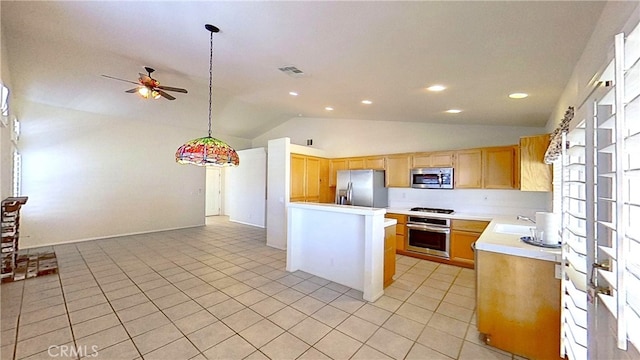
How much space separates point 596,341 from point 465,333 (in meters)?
1.27

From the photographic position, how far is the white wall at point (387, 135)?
445 cm

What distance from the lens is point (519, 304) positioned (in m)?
2.07

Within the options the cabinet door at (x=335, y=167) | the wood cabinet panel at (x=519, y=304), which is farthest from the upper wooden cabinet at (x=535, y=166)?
the cabinet door at (x=335, y=167)

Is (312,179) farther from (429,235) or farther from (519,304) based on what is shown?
(519,304)

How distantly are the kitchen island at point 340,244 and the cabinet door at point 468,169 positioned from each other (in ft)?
5.78

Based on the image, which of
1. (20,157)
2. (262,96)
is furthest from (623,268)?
(20,157)

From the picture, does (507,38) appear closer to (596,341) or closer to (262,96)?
(596,341)

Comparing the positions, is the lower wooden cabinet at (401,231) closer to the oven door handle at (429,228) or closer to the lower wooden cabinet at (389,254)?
the oven door handle at (429,228)

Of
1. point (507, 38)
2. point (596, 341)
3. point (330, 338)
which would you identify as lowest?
point (330, 338)

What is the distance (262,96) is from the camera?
14.5ft

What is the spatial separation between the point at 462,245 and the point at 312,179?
3349 mm

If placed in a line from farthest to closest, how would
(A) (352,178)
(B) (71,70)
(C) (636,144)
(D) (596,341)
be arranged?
(A) (352,178), (B) (71,70), (D) (596,341), (C) (636,144)

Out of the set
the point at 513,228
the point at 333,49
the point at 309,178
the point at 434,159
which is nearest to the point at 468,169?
the point at 434,159

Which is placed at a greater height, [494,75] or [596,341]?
[494,75]
